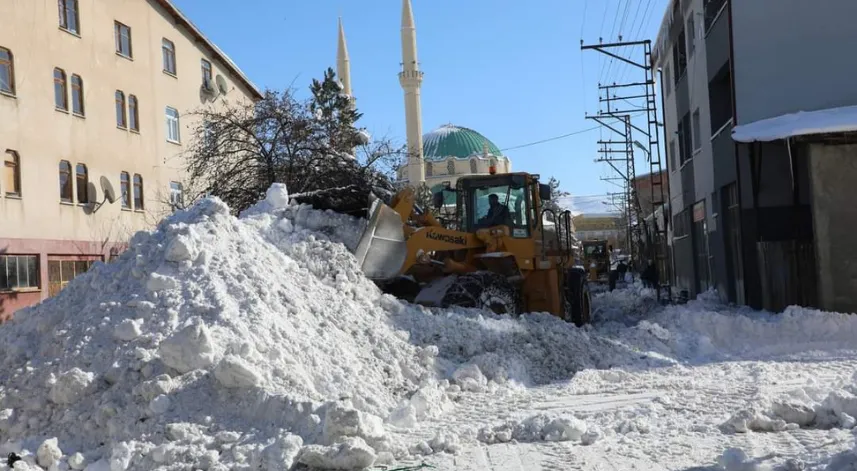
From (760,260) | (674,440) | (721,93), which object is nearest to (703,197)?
(721,93)

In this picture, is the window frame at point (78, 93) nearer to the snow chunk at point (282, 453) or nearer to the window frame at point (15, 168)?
the window frame at point (15, 168)

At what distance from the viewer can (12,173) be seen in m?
21.2

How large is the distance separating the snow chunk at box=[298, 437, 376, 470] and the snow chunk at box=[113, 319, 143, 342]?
91.7 inches

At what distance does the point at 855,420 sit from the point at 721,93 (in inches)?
A: 595

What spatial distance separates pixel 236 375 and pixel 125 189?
69.9 ft

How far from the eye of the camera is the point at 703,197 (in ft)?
72.8

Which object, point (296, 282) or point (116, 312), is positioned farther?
point (296, 282)

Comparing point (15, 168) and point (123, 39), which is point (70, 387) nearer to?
point (15, 168)

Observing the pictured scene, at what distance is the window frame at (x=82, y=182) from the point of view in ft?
78.0

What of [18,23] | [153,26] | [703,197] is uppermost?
[153,26]

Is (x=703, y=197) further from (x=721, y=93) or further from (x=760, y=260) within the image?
(x=760, y=260)

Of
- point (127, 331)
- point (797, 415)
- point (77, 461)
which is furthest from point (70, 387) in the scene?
point (797, 415)

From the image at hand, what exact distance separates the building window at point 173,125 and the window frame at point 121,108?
A: 2835mm

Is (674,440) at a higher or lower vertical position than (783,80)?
lower
